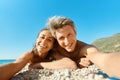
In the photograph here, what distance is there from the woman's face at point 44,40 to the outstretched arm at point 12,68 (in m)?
0.27

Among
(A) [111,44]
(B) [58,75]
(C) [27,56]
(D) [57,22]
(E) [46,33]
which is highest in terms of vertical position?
(A) [111,44]

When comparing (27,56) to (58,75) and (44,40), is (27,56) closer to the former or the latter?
(44,40)

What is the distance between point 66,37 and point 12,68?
2.97ft

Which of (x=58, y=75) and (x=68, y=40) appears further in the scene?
(x=68, y=40)

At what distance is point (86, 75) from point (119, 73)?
4.42ft

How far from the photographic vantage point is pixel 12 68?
12.1ft

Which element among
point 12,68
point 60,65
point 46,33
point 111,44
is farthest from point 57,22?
point 111,44

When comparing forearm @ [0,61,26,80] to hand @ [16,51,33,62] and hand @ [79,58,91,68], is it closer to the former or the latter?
hand @ [16,51,33,62]

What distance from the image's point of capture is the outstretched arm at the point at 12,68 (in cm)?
349

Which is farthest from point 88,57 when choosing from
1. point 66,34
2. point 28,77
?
point 28,77

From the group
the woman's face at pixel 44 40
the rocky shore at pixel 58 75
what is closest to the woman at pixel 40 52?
the woman's face at pixel 44 40

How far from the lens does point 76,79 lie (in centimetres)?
313

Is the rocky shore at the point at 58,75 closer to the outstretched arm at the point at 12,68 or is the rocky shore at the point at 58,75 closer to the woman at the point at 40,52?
the outstretched arm at the point at 12,68

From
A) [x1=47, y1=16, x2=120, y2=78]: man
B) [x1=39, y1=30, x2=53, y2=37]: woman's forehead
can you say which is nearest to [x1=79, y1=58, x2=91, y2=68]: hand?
[x1=47, y1=16, x2=120, y2=78]: man
